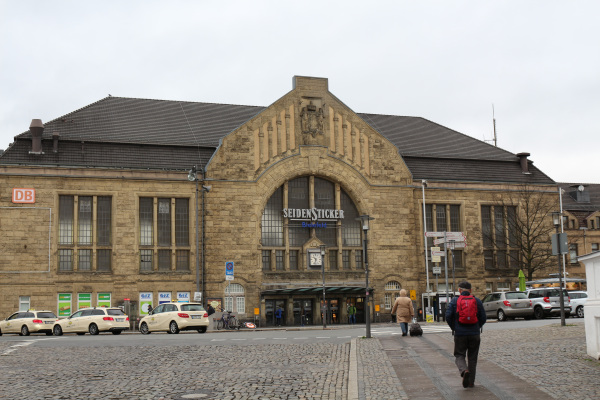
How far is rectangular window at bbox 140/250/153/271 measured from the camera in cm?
4909

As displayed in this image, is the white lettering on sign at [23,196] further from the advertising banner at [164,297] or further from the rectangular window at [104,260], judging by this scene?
the advertising banner at [164,297]

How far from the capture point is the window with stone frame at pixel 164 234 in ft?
162

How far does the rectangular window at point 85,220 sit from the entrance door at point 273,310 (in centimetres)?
1272

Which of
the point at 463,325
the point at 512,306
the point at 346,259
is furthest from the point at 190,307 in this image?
the point at 463,325

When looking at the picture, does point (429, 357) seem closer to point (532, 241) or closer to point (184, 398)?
point (184, 398)

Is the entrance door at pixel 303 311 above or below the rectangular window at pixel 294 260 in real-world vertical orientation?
below

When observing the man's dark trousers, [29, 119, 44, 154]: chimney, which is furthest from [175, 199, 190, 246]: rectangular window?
the man's dark trousers

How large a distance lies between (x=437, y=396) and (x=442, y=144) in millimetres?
50582

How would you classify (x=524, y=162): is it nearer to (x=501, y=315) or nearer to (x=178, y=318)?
(x=501, y=315)

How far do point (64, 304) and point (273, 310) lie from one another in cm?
1382

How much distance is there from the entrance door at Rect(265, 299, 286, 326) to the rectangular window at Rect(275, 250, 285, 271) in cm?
235

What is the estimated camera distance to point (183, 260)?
50.0 m

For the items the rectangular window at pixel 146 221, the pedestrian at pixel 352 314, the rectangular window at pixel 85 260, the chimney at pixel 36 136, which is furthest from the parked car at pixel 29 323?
the pedestrian at pixel 352 314

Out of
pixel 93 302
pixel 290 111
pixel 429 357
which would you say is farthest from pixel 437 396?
pixel 290 111
